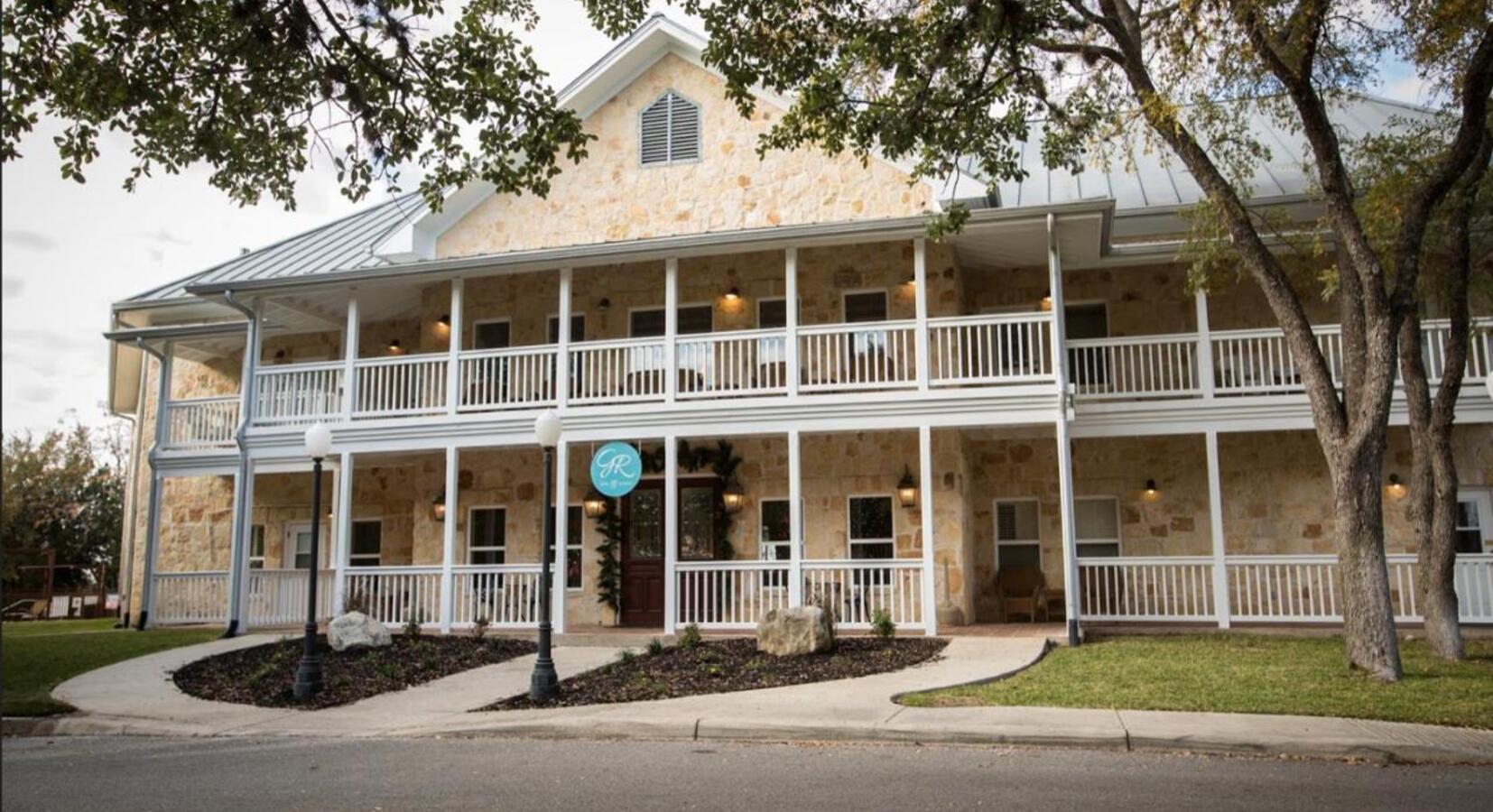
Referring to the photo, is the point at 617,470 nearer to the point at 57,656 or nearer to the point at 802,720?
the point at 802,720

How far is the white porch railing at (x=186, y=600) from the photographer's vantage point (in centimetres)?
1805

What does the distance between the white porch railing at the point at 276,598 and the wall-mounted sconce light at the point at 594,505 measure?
3948 millimetres

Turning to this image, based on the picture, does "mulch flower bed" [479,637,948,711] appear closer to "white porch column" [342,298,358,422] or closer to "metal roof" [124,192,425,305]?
"white porch column" [342,298,358,422]

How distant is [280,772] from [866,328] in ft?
30.3

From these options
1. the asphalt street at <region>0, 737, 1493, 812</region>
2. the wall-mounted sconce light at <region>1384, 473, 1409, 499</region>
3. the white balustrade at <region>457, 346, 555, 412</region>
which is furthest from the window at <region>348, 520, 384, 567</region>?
the wall-mounted sconce light at <region>1384, 473, 1409, 499</region>

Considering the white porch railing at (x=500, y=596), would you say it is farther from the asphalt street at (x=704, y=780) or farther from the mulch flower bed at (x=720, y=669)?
the asphalt street at (x=704, y=780)

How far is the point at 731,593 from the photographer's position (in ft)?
50.8

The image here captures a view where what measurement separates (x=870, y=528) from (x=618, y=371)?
13.9 feet

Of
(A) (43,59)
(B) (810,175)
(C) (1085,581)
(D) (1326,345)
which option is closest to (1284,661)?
(C) (1085,581)

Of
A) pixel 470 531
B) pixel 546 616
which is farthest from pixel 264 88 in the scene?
pixel 470 531

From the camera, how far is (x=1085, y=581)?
15.6 metres

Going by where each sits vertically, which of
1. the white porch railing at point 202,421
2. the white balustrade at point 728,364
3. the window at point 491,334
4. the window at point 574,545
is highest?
the window at point 491,334

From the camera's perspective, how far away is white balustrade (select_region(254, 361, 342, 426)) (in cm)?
1705

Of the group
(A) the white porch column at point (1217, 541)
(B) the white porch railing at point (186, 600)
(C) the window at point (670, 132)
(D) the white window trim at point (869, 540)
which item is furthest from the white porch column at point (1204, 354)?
(B) the white porch railing at point (186, 600)
